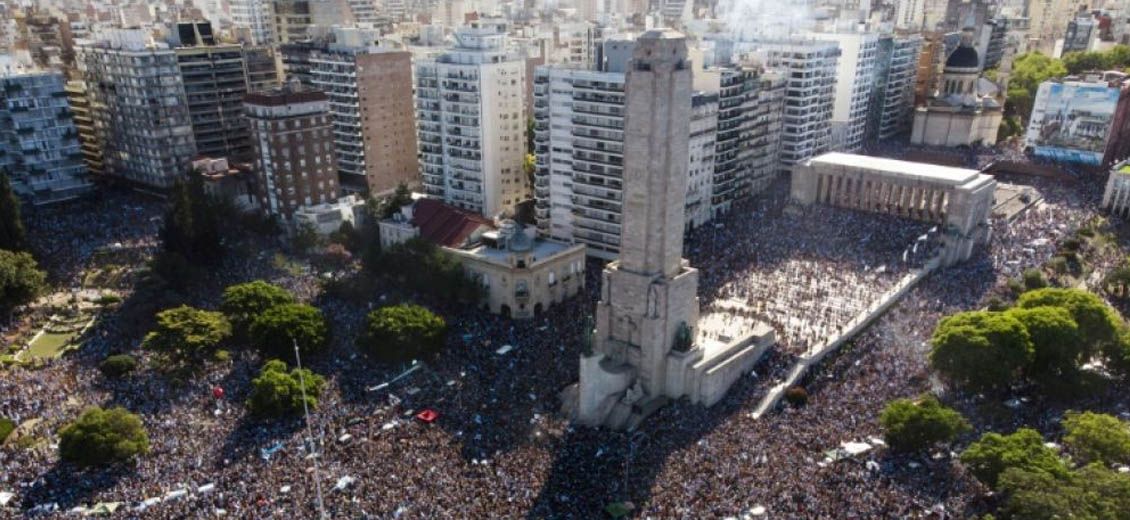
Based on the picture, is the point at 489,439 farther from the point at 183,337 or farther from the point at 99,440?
the point at 183,337

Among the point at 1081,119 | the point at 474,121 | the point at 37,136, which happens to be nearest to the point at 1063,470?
the point at 474,121

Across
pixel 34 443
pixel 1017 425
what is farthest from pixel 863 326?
pixel 34 443

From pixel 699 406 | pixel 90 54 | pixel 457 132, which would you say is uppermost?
pixel 90 54

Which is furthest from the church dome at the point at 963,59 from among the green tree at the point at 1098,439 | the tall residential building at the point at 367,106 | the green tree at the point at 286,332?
the green tree at the point at 286,332

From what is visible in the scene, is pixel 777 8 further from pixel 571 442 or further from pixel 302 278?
pixel 571 442

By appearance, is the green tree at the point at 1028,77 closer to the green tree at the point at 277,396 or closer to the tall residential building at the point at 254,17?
the green tree at the point at 277,396

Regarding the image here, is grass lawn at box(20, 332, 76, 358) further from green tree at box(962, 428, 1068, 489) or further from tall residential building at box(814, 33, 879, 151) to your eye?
tall residential building at box(814, 33, 879, 151)
